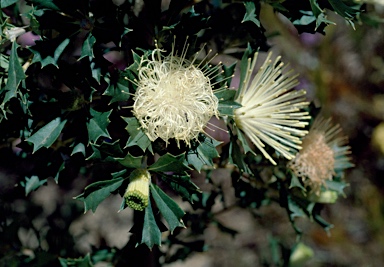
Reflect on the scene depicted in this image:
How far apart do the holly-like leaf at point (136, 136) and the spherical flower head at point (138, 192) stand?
78mm

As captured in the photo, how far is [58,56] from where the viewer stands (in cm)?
122

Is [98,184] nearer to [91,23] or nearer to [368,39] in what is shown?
[91,23]

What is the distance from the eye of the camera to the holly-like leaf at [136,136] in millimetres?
1194

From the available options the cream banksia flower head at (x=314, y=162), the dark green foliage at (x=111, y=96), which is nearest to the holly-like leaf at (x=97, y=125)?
the dark green foliage at (x=111, y=96)

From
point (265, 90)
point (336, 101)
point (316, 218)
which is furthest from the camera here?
point (336, 101)

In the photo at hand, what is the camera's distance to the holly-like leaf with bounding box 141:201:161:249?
1.23 m

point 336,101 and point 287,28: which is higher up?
point 287,28

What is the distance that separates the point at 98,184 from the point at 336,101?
2.28m

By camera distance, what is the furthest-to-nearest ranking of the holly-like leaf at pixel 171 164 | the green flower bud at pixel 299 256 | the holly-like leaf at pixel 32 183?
the green flower bud at pixel 299 256 < the holly-like leaf at pixel 32 183 < the holly-like leaf at pixel 171 164

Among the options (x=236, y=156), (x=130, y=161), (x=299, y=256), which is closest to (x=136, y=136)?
(x=130, y=161)

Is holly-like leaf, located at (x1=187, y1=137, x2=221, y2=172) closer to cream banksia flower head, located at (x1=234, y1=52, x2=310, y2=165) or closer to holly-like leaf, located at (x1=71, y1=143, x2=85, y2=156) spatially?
cream banksia flower head, located at (x1=234, y1=52, x2=310, y2=165)

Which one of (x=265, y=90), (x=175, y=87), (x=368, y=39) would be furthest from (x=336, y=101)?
(x=175, y=87)

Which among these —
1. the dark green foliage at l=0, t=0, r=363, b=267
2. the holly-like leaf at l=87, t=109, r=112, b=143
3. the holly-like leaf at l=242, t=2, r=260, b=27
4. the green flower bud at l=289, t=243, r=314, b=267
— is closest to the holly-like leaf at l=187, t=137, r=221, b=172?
the dark green foliage at l=0, t=0, r=363, b=267

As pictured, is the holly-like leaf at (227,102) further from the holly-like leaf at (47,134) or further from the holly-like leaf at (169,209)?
the holly-like leaf at (47,134)
